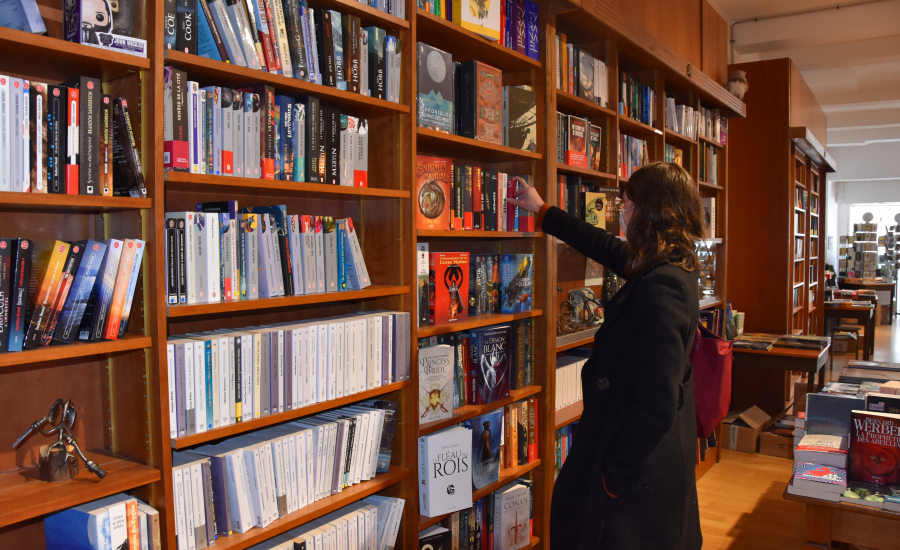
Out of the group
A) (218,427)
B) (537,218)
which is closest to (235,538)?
(218,427)

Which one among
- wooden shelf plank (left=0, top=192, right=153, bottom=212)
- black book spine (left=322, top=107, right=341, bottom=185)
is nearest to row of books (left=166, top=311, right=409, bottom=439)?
wooden shelf plank (left=0, top=192, right=153, bottom=212)

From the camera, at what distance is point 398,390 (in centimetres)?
206

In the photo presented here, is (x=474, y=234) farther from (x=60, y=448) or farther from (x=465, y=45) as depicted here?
(x=60, y=448)

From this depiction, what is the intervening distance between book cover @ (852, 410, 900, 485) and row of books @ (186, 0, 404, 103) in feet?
6.66

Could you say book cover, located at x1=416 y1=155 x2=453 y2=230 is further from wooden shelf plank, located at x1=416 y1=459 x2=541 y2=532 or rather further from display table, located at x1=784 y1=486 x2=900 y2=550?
display table, located at x1=784 y1=486 x2=900 y2=550

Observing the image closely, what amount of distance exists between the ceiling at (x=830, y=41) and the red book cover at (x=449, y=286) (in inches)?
154

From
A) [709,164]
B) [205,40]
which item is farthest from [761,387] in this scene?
[205,40]

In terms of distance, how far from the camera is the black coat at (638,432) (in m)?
1.57

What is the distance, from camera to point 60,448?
1.33 m

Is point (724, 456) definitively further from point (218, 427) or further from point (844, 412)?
point (218, 427)

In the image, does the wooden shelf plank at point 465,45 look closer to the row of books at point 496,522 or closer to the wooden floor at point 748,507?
the row of books at point 496,522

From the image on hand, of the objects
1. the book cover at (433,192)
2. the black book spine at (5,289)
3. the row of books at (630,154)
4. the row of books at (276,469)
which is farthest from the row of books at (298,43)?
the row of books at (630,154)

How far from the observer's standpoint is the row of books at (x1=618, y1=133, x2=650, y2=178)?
333 centimetres

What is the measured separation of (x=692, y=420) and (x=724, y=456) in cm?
332
